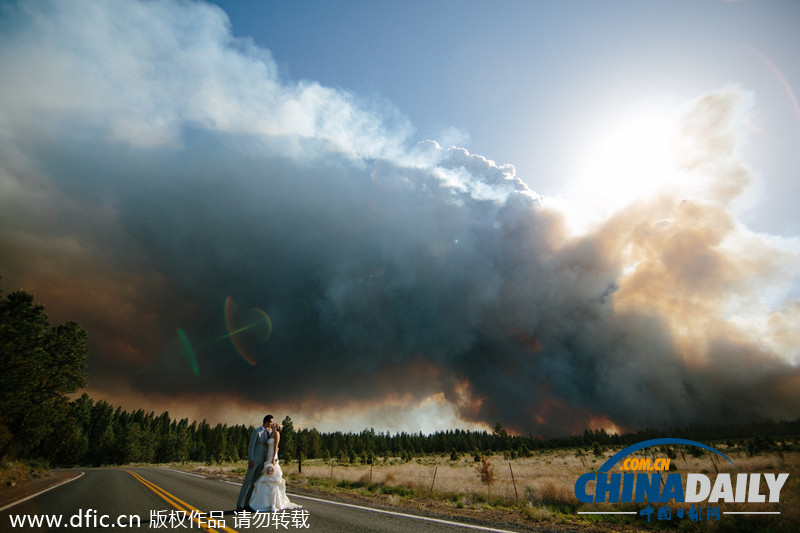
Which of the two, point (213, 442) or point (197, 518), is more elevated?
point (197, 518)

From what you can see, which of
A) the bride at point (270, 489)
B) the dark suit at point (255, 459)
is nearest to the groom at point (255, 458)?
the dark suit at point (255, 459)

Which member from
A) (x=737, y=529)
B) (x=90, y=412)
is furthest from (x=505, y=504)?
(x=90, y=412)

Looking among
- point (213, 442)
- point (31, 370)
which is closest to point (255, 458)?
point (31, 370)

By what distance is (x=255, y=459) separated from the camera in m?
8.81

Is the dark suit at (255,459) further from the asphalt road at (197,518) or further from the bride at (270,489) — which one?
the asphalt road at (197,518)

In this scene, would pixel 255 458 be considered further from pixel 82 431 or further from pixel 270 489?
pixel 82 431

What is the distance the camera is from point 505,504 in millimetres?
12133

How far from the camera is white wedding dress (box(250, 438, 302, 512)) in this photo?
8484mm

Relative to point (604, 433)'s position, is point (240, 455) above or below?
below

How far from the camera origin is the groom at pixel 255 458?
28.9 ft

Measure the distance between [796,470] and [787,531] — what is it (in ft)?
13.0

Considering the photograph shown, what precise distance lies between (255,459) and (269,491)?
890 mm

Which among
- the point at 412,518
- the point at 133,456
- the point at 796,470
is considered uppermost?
the point at 796,470

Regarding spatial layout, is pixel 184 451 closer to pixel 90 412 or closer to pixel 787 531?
pixel 90 412
